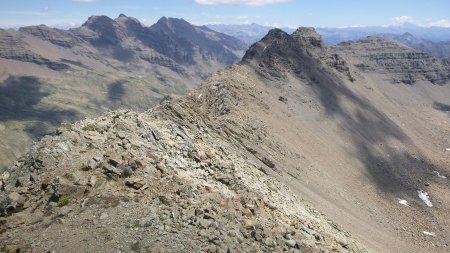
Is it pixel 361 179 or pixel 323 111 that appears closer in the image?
pixel 361 179

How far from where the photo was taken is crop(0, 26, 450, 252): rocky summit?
2770 cm

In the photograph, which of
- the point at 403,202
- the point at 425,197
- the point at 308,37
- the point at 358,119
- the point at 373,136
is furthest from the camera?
the point at 308,37

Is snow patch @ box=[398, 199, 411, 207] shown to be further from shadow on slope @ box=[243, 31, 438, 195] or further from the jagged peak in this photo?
the jagged peak

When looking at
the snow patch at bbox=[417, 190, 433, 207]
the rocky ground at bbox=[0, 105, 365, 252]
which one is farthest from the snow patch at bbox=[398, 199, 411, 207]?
the rocky ground at bbox=[0, 105, 365, 252]

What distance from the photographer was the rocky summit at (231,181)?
27.7m

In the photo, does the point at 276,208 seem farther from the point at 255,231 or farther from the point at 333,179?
the point at 333,179

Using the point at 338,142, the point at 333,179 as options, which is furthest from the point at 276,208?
the point at 338,142

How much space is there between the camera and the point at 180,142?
44.3m

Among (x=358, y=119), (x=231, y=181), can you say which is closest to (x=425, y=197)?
(x=358, y=119)

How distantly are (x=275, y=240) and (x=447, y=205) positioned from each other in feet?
258

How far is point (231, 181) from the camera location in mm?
40531

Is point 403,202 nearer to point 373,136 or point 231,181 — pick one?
point 373,136

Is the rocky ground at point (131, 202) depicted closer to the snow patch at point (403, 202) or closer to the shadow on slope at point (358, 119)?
the snow patch at point (403, 202)

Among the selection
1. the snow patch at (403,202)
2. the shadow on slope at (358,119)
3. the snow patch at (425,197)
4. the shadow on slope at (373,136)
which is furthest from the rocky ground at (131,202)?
the shadow on slope at (358,119)
